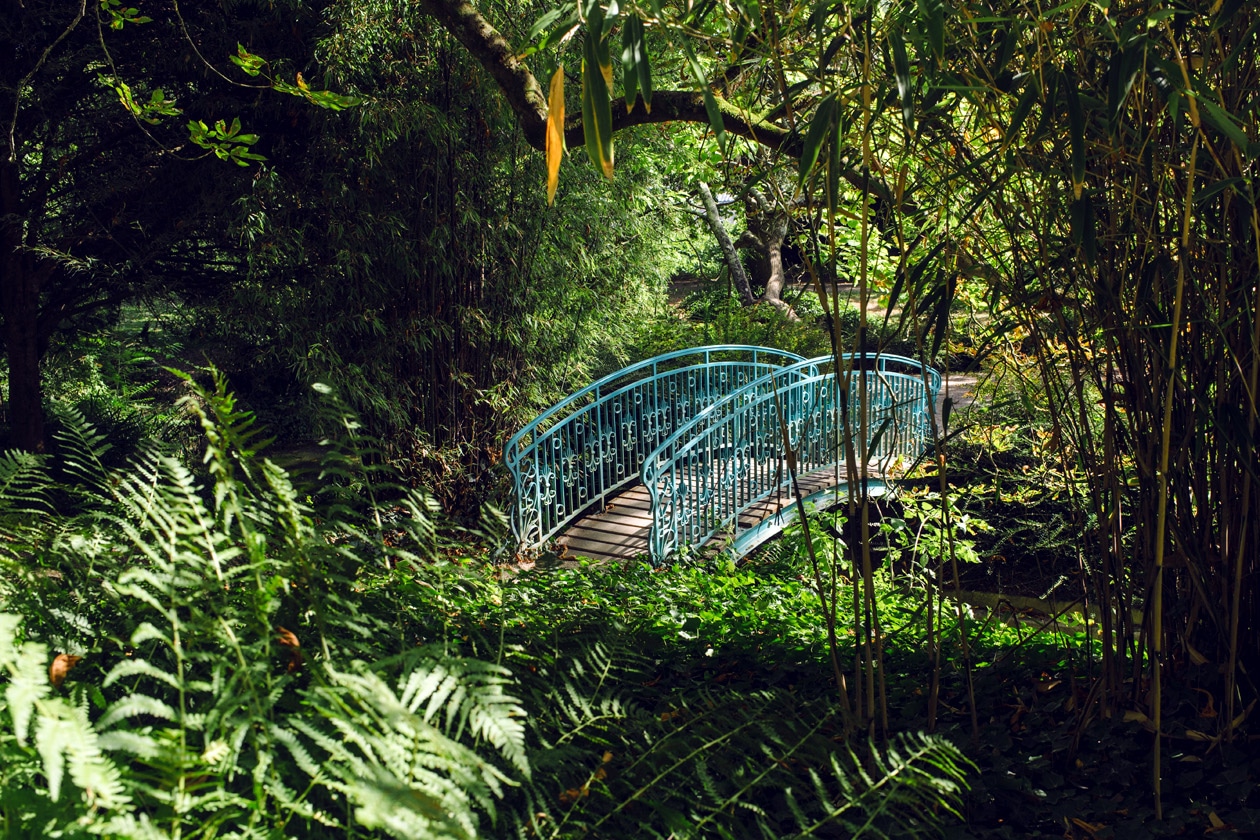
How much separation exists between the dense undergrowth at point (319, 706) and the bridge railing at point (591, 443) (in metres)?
3.22

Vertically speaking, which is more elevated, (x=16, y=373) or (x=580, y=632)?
(x=16, y=373)

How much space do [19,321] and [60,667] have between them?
6430 millimetres

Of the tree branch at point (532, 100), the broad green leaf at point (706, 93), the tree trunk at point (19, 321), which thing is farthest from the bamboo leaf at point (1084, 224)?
the tree trunk at point (19, 321)

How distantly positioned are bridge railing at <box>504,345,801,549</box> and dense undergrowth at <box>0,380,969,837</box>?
127 inches

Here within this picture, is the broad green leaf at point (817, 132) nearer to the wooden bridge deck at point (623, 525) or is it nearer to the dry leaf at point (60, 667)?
the dry leaf at point (60, 667)

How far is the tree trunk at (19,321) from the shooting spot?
6586 millimetres

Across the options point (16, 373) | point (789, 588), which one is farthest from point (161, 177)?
point (789, 588)

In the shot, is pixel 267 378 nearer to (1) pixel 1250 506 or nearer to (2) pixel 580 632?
(2) pixel 580 632

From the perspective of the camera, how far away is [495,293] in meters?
6.82

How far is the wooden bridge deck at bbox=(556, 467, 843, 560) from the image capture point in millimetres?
6180

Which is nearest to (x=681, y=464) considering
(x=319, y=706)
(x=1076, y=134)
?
(x=1076, y=134)

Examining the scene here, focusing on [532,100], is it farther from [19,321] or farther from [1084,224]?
[19,321]

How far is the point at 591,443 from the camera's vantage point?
21.3 ft

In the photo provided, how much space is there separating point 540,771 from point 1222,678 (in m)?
1.54
